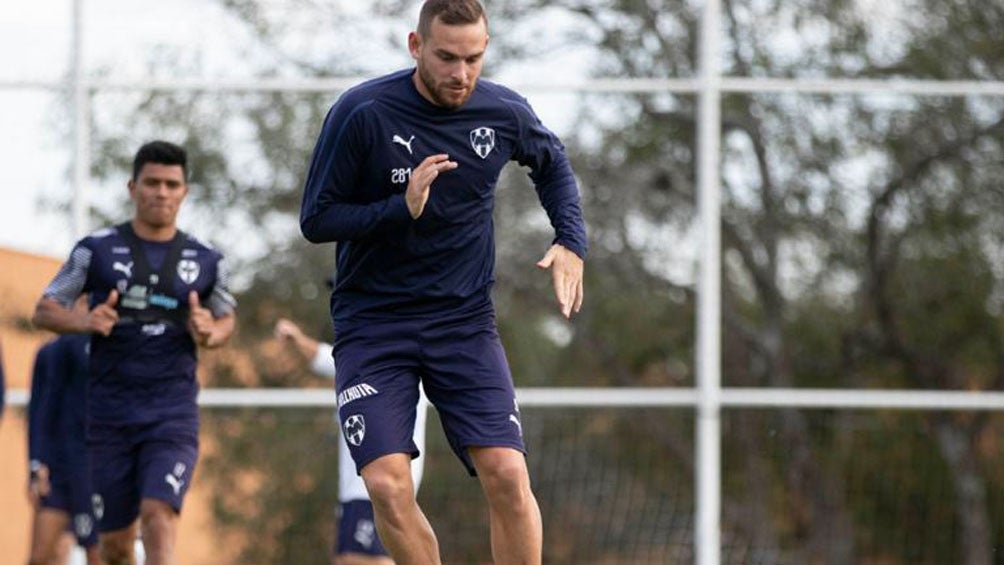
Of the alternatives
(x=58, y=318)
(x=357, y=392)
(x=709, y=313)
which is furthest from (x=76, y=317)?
(x=709, y=313)

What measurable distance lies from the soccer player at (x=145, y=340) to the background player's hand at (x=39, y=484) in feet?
6.84

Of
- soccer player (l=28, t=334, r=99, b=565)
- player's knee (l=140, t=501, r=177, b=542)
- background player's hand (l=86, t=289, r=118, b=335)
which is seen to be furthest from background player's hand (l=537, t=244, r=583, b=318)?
soccer player (l=28, t=334, r=99, b=565)

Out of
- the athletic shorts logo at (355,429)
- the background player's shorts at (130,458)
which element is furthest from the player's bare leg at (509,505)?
the background player's shorts at (130,458)

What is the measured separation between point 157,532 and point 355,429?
2381 mm

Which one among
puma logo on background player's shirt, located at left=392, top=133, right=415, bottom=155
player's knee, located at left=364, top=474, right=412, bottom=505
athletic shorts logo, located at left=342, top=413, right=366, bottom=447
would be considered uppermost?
Answer: puma logo on background player's shirt, located at left=392, top=133, right=415, bottom=155

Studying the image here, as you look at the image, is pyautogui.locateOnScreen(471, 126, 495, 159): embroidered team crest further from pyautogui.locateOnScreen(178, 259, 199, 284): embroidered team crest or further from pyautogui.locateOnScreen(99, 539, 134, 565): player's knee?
pyautogui.locateOnScreen(99, 539, 134, 565): player's knee

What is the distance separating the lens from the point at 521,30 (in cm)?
1289

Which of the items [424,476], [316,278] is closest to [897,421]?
[424,476]

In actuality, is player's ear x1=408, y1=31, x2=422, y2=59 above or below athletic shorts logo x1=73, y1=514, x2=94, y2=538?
above

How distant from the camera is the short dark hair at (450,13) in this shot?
6.61 m

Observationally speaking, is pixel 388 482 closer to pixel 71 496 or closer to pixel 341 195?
pixel 341 195

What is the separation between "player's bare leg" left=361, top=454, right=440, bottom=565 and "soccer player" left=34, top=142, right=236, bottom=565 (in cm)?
241

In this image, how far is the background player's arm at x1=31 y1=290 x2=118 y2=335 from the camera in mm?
8844

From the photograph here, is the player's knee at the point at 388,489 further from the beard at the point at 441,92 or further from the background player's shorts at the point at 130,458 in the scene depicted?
the background player's shorts at the point at 130,458
